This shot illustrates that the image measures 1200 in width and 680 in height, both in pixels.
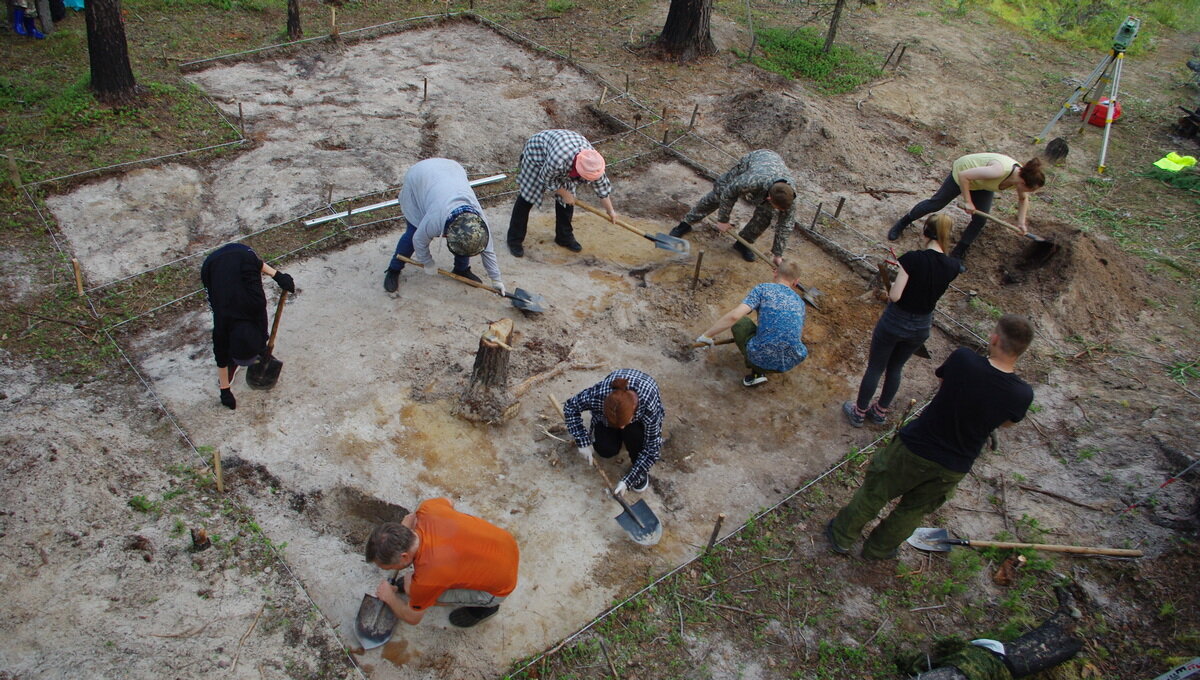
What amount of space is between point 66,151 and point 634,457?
6.94 metres

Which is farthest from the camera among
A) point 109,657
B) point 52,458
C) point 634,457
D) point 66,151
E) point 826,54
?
point 826,54

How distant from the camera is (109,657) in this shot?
11.5 feet

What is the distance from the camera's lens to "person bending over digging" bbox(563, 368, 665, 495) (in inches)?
159

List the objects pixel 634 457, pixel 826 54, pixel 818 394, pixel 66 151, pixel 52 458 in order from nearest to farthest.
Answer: pixel 52 458, pixel 634 457, pixel 818 394, pixel 66 151, pixel 826 54

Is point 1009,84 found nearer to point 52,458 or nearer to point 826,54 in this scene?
point 826,54

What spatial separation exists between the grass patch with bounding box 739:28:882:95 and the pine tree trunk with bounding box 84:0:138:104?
884 cm

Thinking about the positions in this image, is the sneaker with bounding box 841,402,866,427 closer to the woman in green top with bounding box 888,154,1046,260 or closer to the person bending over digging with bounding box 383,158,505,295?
the woman in green top with bounding box 888,154,1046,260

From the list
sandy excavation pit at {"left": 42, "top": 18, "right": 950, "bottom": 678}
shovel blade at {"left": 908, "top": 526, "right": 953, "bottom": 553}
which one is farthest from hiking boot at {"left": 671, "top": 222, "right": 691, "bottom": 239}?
shovel blade at {"left": 908, "top": 526, "right": 953, "bottom": 553}

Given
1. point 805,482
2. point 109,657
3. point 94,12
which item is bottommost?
point 109,657

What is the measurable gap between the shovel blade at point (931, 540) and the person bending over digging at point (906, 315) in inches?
41.2

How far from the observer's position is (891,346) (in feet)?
16.6

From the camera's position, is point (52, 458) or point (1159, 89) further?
point (1159, 89)

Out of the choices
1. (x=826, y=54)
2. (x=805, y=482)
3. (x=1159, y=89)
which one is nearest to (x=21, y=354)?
(x=805, y=482)

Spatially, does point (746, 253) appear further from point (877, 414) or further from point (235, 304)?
point (235, 304)
